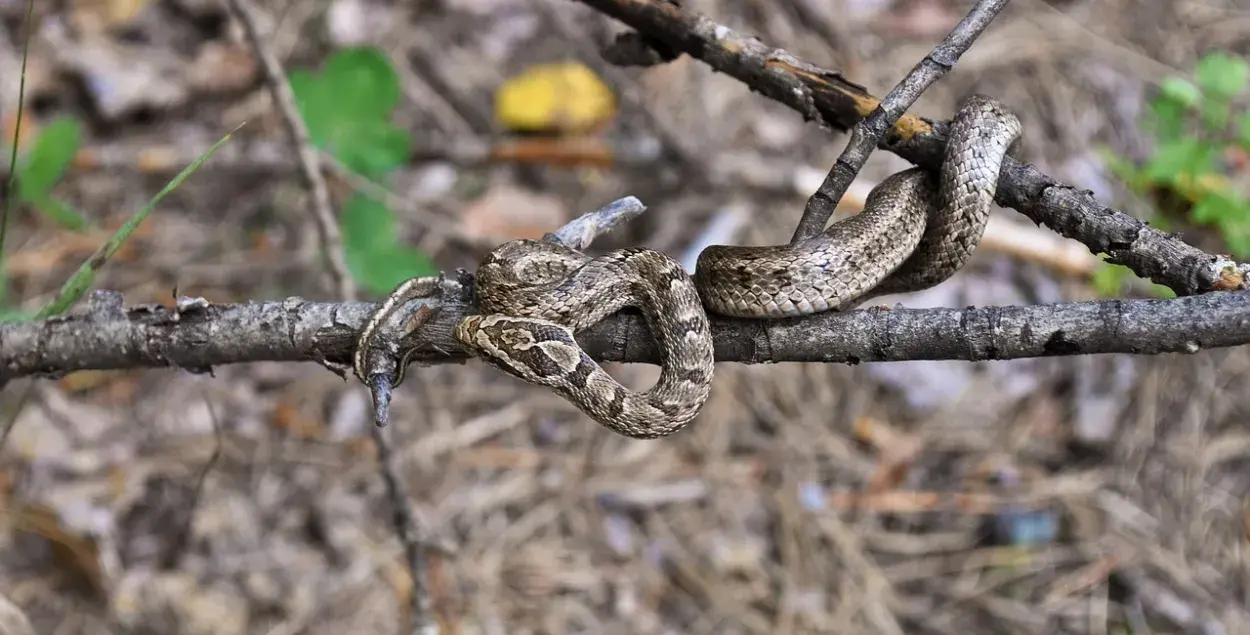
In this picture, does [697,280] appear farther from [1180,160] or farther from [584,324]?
[1180,160]

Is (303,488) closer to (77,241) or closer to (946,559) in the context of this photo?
(77,241)

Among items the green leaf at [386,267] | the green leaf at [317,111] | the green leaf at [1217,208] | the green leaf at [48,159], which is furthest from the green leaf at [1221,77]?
the green leaf at [48,159]

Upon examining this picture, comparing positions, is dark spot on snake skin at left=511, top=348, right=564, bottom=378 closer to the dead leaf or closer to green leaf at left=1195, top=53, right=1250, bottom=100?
the dead leaf

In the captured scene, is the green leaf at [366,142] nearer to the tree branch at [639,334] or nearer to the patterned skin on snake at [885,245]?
the tree branch at [639,334]

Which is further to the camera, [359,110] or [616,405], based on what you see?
[359,110]

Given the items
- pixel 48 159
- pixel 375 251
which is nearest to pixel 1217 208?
pixel 375 251
